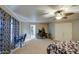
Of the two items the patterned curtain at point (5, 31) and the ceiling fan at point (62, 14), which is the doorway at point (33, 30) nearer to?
the patterned curtain at point (5, 31)

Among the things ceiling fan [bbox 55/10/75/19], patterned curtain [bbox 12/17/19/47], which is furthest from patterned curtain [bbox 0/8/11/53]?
ceiling fan [bbox 55/10/75/19]

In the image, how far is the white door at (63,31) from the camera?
8.25 ft

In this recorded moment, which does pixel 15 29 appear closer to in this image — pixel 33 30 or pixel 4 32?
pixel 4 32

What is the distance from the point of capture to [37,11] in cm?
249

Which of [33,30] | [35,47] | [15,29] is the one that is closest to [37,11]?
[33,30]

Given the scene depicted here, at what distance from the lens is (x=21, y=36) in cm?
258

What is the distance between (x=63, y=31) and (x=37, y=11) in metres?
0.68

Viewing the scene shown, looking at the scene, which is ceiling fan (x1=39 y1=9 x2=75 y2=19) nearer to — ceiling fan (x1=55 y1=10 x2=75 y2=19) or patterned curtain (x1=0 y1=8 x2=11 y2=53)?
ceiling fan (x1=55 y1=10 x2=75 y2=19)

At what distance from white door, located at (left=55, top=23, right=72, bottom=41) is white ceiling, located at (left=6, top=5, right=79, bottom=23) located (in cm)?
18

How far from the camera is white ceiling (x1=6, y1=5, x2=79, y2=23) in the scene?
2.40m

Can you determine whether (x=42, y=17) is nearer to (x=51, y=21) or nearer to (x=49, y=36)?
(x=51, y=21)

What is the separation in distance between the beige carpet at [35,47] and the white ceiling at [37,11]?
413 mm
